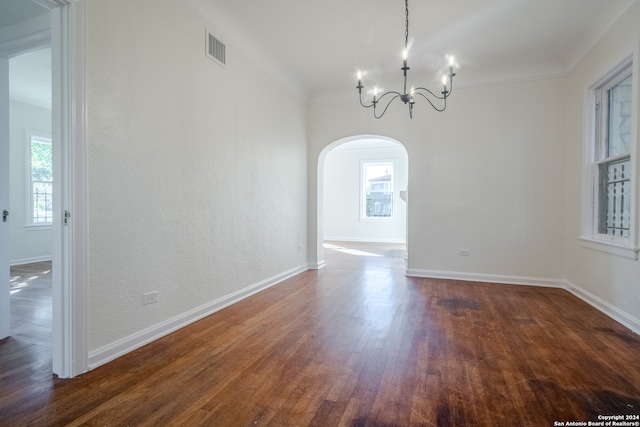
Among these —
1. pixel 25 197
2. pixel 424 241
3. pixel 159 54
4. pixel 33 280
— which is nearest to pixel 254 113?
pixel 159 54

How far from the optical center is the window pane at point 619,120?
336 cm

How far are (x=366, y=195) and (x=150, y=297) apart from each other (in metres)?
8.03

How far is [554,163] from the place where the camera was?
462 cm

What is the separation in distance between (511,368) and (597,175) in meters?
2.95

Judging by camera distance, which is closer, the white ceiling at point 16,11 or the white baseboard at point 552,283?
the white ceiling at point 16,11

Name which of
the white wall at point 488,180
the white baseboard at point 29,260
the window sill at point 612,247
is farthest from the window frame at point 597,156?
the white baseboard at point 29,260

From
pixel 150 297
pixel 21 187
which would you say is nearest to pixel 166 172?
pixel 150 297

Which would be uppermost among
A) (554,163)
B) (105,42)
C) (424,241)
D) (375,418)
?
(105,42)

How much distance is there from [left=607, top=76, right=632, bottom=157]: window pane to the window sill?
946mm

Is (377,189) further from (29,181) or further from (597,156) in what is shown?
(29,181)

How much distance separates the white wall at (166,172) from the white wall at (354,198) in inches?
233

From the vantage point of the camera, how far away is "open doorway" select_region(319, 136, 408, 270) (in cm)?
968

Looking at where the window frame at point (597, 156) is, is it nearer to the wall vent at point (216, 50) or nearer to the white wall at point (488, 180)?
the white wall at point (488, 180)

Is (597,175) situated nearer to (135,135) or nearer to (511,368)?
(511,368)
